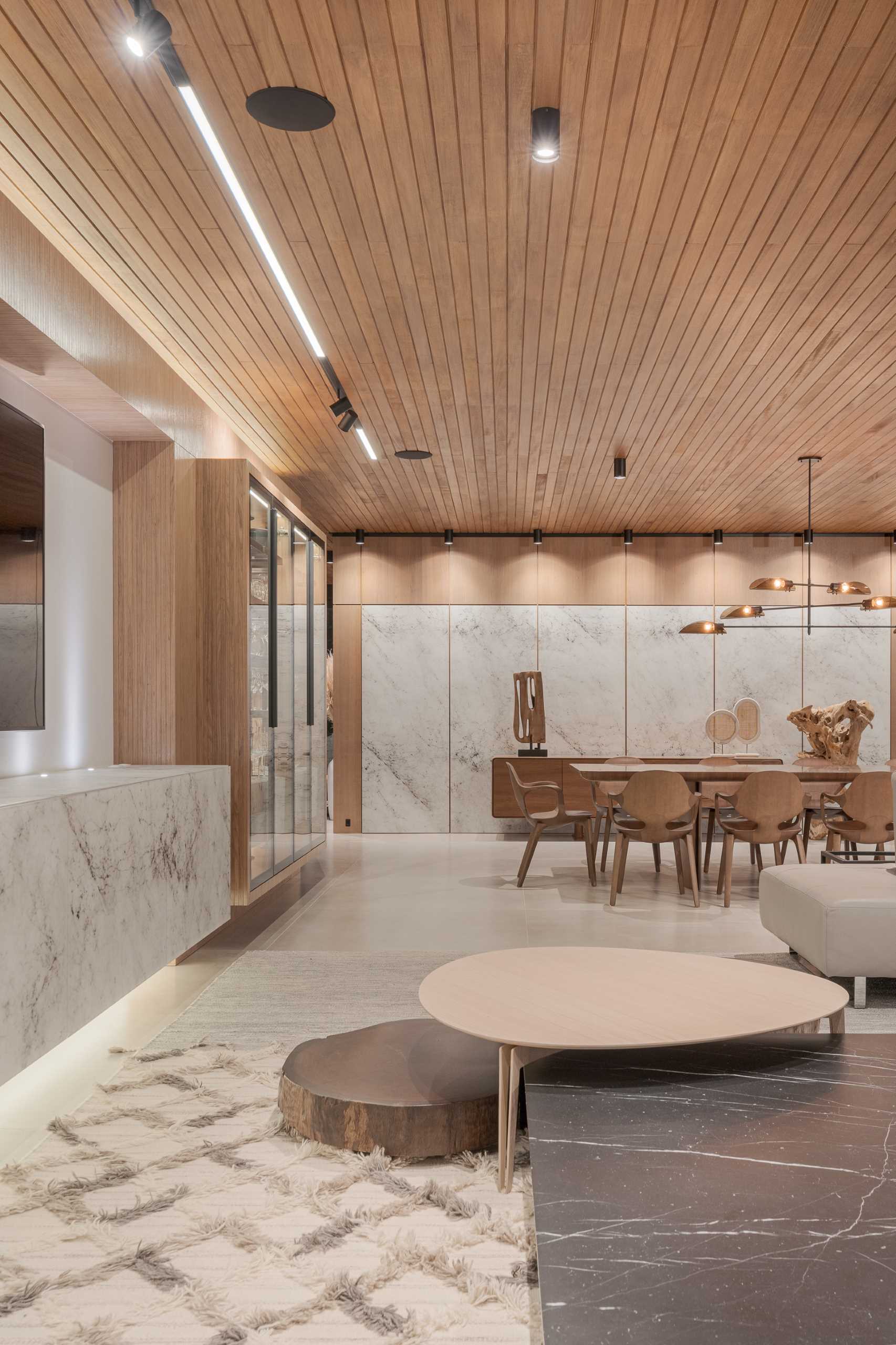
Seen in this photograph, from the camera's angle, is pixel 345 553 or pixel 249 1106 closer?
pixel 249 1106

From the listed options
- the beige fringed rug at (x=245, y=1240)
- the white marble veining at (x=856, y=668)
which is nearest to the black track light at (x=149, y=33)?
the beige fringed rug at (x=245, y=1240)

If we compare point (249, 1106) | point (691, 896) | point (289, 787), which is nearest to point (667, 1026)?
point (249, 1106)

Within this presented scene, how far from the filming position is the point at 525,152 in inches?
130

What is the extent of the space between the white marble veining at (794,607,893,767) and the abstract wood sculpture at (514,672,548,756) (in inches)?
115

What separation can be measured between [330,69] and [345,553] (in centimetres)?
783

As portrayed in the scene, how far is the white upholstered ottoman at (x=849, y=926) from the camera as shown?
159 inches

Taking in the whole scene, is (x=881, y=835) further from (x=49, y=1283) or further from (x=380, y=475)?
(x=49, y=1283)

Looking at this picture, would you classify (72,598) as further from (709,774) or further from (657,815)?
Result: (709,774)

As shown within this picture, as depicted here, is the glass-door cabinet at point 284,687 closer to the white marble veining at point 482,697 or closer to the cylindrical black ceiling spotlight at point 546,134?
the cylindrical black ceiling spotlight at point 546,134

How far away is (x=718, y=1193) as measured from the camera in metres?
1.82

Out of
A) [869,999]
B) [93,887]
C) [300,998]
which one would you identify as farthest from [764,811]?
[93,887]

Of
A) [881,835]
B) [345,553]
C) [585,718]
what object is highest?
[345,553]

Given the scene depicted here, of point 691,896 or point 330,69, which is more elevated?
point 330,69

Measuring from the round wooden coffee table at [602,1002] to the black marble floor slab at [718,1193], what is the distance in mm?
96
